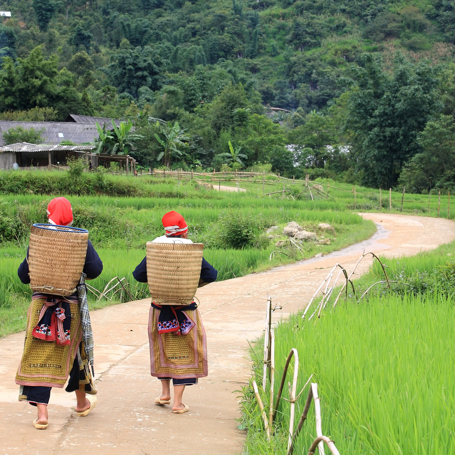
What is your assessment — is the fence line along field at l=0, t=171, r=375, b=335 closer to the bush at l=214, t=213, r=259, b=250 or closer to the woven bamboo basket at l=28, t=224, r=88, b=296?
the bush at l=214, t=213, r=259, b=250

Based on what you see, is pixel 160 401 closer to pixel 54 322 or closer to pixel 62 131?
pixel 54 322

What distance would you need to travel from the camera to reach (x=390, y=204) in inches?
1006

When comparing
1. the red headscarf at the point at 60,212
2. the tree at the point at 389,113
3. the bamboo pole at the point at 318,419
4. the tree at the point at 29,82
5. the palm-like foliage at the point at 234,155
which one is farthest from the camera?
the tree at the point at 29,82

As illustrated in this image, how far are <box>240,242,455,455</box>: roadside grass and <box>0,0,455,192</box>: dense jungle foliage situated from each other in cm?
2807

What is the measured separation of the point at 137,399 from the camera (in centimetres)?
396

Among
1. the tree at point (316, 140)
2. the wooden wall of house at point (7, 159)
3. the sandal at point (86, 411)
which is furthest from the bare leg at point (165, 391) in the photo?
the tree at point (316, 140)

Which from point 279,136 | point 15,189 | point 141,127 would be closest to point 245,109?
point 279,136

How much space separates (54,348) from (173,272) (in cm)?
85

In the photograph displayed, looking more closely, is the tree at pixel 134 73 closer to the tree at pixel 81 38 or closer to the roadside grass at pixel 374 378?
the tree at pixel 81 38

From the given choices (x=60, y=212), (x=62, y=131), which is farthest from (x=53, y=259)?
(x=62, y=131)

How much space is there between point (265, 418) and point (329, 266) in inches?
315

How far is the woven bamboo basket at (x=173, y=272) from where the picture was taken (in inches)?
149

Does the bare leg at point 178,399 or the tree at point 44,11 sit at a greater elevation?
the tree at point 44,11

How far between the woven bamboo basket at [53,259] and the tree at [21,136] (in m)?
33.1
